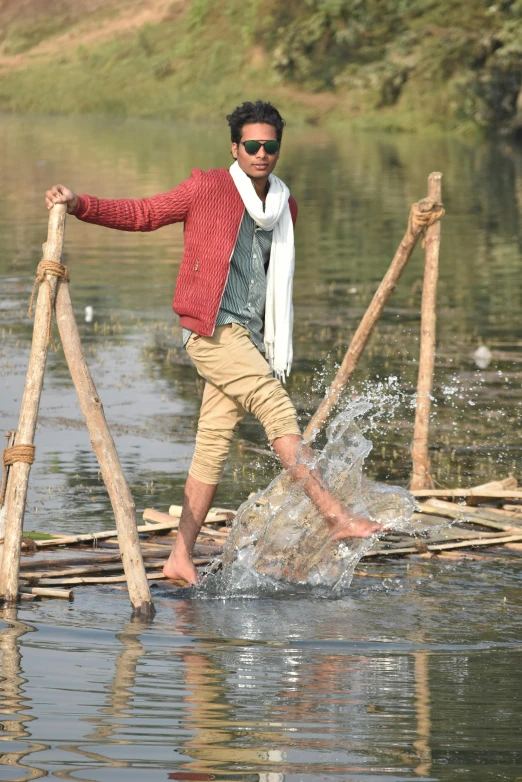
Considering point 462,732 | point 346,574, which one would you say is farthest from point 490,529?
point 462,732

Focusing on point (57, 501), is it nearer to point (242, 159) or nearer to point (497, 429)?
point (242, 159)

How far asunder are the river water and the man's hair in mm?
2006

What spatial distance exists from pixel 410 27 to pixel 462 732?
48339 mm

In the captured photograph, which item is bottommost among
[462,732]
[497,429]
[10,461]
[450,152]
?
[462,732]

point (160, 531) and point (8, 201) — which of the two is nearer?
point (160, 531)

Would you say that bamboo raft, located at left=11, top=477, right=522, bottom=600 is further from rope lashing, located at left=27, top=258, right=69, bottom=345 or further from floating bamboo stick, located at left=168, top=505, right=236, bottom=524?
rope lashing, located at left=27, top=258, right=69, bottom=345

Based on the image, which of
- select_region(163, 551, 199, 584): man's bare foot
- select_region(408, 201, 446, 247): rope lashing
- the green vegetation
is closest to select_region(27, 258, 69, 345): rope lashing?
select_region(163, 551, 199, 584): man's bare foot

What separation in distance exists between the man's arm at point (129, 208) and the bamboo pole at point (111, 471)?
373 mm

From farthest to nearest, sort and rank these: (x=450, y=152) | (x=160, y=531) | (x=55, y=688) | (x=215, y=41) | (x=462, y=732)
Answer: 1. (x=215, y=41)
2. (x=450, y=152)
3. (x=160, y=531)
4. (x=55, y=688)
5. (x=462, y=732)

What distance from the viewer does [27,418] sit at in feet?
→ 20.9

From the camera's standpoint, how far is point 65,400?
37.2 feet

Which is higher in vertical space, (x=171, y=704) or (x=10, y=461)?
(x=10, y=461)

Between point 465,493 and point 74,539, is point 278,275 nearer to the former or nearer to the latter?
point 74,539

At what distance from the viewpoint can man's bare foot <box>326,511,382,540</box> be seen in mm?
6539
